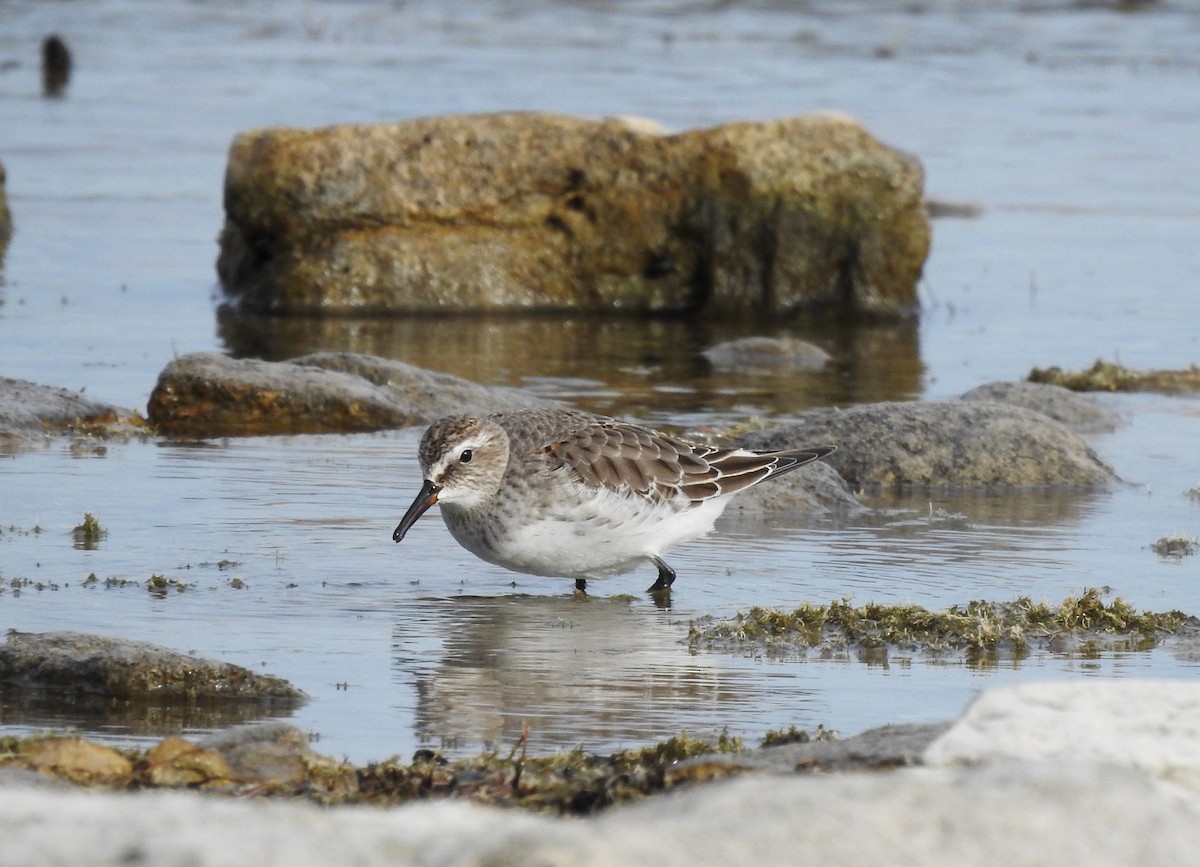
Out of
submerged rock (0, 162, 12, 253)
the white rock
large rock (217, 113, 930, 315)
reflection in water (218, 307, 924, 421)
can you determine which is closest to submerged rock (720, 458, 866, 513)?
reflection in water (218, 307, 924, 421)

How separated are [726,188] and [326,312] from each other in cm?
375

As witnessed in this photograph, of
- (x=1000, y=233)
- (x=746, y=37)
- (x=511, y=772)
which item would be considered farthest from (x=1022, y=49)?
(x=511, y=772)

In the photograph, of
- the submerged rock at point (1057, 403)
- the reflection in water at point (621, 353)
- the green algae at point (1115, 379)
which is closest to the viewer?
the submerged rock at point (1057, 403)

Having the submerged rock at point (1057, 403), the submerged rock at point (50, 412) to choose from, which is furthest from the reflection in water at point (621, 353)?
the submerged rock at point (50, 412)

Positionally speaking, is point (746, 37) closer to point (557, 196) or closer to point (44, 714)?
point (557, 196)

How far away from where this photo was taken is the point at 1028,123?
94.2 feet

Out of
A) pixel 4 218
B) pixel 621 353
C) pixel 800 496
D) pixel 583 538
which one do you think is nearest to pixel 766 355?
pixel 621 353

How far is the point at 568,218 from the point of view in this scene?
1820cm

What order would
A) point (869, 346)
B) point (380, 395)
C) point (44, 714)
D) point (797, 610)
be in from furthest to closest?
point (869, 346)
point (380, 395)
point (797, 610)
point (44, 714)

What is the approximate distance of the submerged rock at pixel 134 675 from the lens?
668 centimetres

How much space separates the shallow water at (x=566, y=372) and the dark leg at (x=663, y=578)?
0.09m

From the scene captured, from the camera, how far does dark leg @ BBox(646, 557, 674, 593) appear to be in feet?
29.2

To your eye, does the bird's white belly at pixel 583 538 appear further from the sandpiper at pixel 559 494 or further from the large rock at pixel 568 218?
the large rock at pixel 568 218

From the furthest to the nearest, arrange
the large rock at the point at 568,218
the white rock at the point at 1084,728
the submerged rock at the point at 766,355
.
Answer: the large rock at the point at 568,218
the submerged rock at the point at 766,355
the white rock at the point at 1084,728
